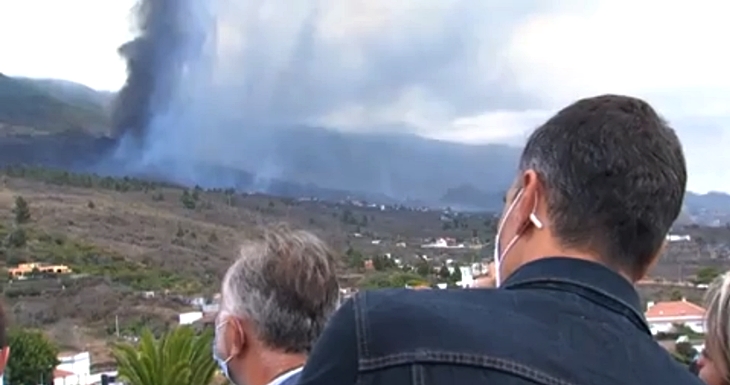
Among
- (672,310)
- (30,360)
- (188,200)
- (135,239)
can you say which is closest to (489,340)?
(30,360)

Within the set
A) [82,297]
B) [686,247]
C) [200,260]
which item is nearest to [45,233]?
[200,260]

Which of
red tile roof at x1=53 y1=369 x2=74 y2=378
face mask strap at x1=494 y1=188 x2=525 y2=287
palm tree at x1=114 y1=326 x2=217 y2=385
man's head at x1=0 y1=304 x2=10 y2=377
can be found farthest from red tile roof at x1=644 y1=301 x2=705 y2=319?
face mask strap at x1=494 y1=188 x2=525 y2=287

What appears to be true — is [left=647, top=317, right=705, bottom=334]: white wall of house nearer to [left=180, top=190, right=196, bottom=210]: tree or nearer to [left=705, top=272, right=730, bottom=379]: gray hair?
[left=705, top=272, right=730, bottom=379]: gray hair

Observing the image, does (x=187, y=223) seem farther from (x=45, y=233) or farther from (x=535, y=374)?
(x=535, y=374)

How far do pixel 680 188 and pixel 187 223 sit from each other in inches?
2221

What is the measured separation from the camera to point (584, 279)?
1112mm

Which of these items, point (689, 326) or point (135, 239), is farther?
point (135, 239)

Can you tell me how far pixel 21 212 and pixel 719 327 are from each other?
169 feet

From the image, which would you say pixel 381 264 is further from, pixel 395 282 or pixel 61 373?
pixel 395 282

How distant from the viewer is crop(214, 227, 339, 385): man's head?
2.06 m

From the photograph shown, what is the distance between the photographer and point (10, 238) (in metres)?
48.7

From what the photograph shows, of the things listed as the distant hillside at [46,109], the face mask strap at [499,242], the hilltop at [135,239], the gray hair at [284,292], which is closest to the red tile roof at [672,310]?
the hilltop at [135,239]

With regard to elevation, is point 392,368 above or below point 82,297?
above

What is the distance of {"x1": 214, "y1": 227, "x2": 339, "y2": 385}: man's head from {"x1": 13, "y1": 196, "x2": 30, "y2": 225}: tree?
50.5m
